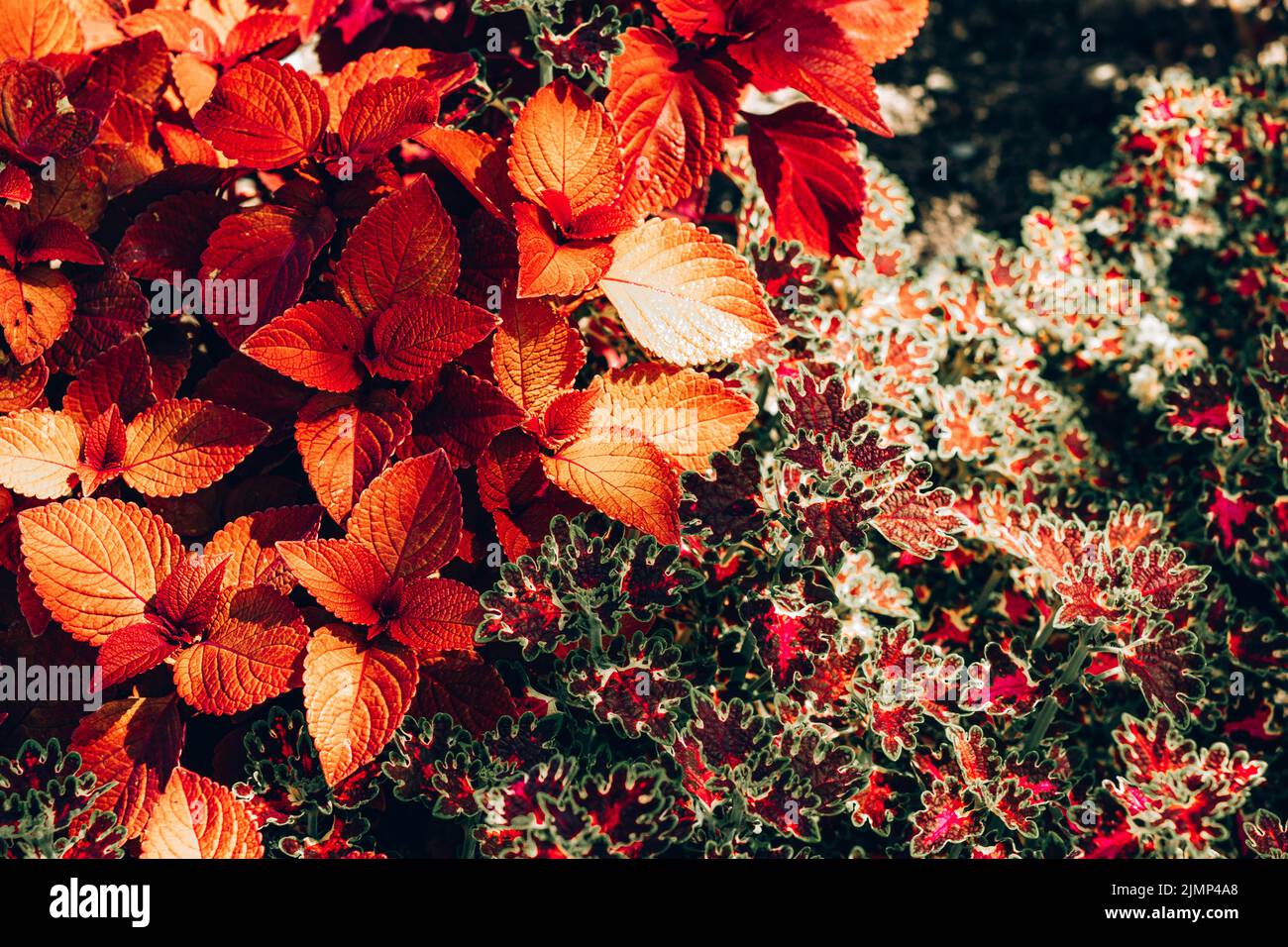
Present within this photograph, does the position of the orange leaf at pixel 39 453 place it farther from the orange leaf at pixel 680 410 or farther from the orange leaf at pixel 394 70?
the orange leaf at pixel 680 410

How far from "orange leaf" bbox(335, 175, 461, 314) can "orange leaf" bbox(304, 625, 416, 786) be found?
0.44m

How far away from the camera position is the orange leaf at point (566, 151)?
4.79 feet

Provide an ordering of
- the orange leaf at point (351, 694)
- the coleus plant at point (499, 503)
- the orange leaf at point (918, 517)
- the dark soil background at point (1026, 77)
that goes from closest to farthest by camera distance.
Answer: the orange leaf at point (351, 694) → the coleus plant at point (499, 503) → the orange leaf at point (918, 517) → the dark soil background at point (1026, 77)

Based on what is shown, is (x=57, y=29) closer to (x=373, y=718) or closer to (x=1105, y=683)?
(x=373, y=718)

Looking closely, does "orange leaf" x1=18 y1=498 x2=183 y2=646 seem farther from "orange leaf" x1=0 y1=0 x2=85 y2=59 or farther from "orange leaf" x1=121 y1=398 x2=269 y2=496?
"orange leaf" x1=0 y1=0 x2=85 y2=59

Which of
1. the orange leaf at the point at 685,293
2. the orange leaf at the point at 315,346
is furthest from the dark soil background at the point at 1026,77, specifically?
the orange leaf at the point at 315,346

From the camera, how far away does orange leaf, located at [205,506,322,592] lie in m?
1.43

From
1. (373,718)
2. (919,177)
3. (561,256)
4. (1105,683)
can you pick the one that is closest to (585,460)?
(561,256)

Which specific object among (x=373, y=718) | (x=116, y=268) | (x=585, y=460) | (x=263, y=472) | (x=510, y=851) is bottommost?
(x=510, y=851)

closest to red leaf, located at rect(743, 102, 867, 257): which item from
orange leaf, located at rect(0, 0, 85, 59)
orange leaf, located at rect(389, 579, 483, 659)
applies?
orange leaf, located at rect(389, 579, 483, 659)

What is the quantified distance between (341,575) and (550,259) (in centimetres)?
48

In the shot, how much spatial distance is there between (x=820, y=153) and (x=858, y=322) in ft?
1.25

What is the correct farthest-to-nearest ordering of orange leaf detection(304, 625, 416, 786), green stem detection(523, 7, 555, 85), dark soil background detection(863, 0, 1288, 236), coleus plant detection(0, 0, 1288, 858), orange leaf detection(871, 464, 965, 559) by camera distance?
dark soil background detection(863, 0, 1288, 236) < green stem detection(523, 7, 555, 85) < orange leaf detection(871, 464, 965, 559) < coleus plant detection(0, 0, 1288, 858) < orange leaf detection(304, 625, 416, 786)

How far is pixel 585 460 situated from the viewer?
4.85 feet
